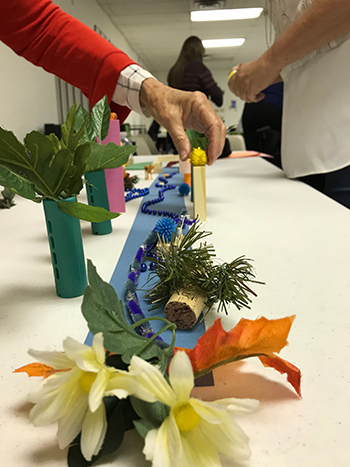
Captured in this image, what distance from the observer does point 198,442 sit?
8.8 inches

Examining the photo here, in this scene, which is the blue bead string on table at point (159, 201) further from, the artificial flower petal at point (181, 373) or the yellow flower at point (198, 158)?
the artificial flower petal at point (181, 373)

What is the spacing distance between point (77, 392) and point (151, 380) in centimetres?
6

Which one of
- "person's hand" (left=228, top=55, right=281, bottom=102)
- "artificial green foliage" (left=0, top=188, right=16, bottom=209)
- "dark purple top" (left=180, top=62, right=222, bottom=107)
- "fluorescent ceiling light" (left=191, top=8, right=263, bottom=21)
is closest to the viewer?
"artificial green foliage" (left=0, top=188, right=16, bottom=209)

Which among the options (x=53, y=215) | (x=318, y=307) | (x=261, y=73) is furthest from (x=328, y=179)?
(x=53, y=215)

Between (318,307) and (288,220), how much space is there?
368 mm

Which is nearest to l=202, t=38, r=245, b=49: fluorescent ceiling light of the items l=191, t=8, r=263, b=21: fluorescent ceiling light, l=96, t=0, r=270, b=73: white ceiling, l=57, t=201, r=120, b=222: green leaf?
l=96, t=0, r=270, b=73: white ceiling

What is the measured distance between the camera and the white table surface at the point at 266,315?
259 millimetres

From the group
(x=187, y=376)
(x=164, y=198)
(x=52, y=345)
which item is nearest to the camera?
(x=187, y=376)

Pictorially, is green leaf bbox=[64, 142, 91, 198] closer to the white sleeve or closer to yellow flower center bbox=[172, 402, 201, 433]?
yellow flower center bbox=[172, 402, 201, 433]

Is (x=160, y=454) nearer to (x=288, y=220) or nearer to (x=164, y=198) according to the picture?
(x=288, y=220)

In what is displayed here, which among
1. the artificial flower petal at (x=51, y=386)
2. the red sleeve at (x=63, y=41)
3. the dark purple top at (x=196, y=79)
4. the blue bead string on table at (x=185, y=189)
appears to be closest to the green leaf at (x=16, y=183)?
the artificial flower petal at (x=51, y=386)

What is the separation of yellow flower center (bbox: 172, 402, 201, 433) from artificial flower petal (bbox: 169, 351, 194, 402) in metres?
0.02

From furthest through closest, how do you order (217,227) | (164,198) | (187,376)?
(164,198), (217,227), (187,376)

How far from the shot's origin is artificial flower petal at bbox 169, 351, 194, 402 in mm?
206
